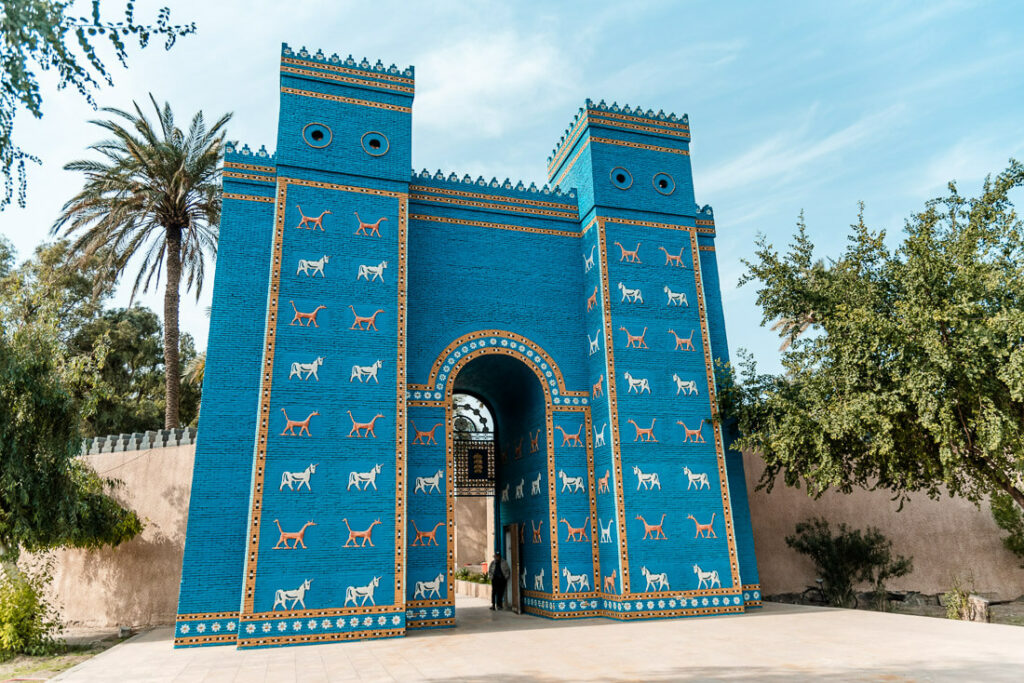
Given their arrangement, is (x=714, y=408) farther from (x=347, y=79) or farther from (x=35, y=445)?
(x=35, y=445)

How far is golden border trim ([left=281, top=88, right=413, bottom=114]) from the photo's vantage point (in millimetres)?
14180

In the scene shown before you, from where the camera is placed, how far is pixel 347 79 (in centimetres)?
1454

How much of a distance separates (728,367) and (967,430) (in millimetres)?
4712

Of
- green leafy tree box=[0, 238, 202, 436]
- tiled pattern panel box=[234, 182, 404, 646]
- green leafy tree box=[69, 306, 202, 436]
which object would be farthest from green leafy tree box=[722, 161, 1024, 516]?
green leafy tree box=[69, 306, 202, 436]

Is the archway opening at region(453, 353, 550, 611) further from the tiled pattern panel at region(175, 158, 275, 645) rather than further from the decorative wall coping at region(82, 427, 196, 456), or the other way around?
the decorative wall coping at region(82, 427, 196, 456)

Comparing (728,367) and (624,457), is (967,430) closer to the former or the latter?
(728,367)

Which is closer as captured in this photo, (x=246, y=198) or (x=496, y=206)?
(x=246, y=198)

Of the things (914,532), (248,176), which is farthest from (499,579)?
(914,532)

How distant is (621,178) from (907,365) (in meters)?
7.26

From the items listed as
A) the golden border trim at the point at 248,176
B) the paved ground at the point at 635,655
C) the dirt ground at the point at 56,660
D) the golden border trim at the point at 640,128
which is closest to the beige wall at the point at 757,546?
the dirt ground at the point at 56,660

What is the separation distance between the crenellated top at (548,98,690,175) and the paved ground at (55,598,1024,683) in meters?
11.1

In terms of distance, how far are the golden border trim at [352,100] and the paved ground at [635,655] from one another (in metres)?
10.6


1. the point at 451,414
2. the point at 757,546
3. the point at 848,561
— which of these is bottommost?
the point at 848,561

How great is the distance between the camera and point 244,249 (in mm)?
13562
